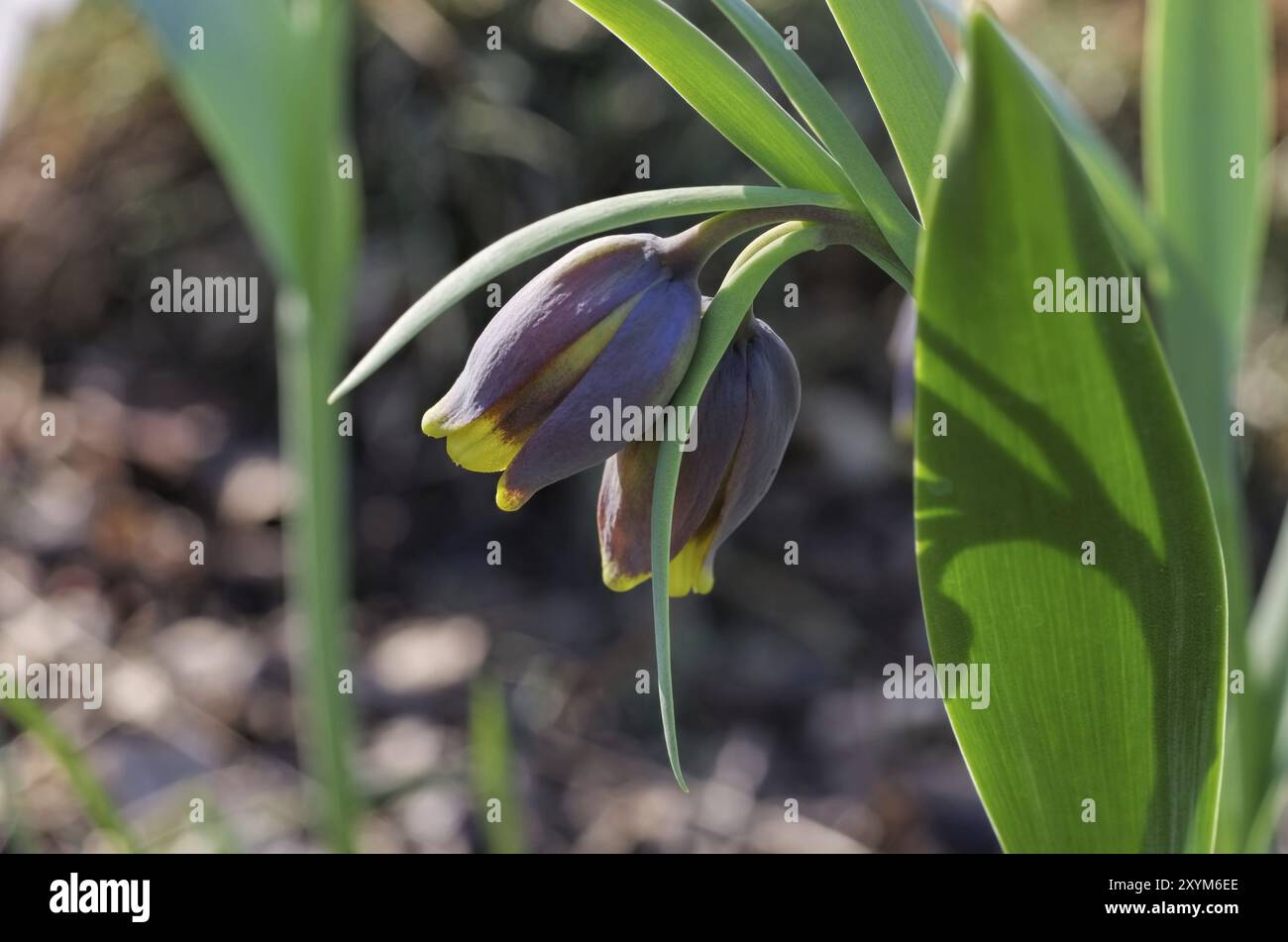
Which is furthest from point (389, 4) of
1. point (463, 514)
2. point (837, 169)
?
point (837, 169)

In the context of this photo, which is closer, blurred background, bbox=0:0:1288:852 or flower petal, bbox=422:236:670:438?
flower petal, bbox=422:236:670:438

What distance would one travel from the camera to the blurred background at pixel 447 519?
161 centimetres

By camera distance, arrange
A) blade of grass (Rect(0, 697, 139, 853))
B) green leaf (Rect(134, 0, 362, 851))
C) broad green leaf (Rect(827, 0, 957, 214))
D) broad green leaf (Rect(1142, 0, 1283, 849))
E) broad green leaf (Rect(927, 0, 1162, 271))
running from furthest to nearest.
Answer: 1. green leaf (Rect(134, 0, 362, 851))
2. blade of grass (Rect(0, 697, 139, 853))
3. broad green leaf (Rect(1142, 0, 1283, 849))
4. broad green leaf (Rect(927, 0, 1162, 271))
5. broad green leaf (Rect(827, 0, 957, 214))

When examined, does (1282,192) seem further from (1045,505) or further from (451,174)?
(1045,505)

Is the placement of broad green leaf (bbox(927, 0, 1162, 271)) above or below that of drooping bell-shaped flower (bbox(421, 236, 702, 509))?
above

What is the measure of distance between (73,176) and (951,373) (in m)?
2.62

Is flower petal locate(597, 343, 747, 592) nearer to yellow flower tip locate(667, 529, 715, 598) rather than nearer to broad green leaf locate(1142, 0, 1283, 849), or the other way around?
yellow flower tip locate(667, 529, 715, 598)

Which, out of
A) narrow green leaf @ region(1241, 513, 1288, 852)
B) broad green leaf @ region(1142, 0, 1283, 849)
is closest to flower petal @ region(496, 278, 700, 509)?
broad green leaf @ region(1142, 0, 1283, 849)

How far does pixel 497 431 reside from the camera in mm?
510

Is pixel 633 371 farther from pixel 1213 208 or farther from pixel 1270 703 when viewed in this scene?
pixel 1270 703

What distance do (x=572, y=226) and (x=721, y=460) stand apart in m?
0.13

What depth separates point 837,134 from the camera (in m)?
0.48

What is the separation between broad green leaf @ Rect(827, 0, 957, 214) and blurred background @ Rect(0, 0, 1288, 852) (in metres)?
0.95

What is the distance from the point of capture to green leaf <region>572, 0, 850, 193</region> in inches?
19.1
